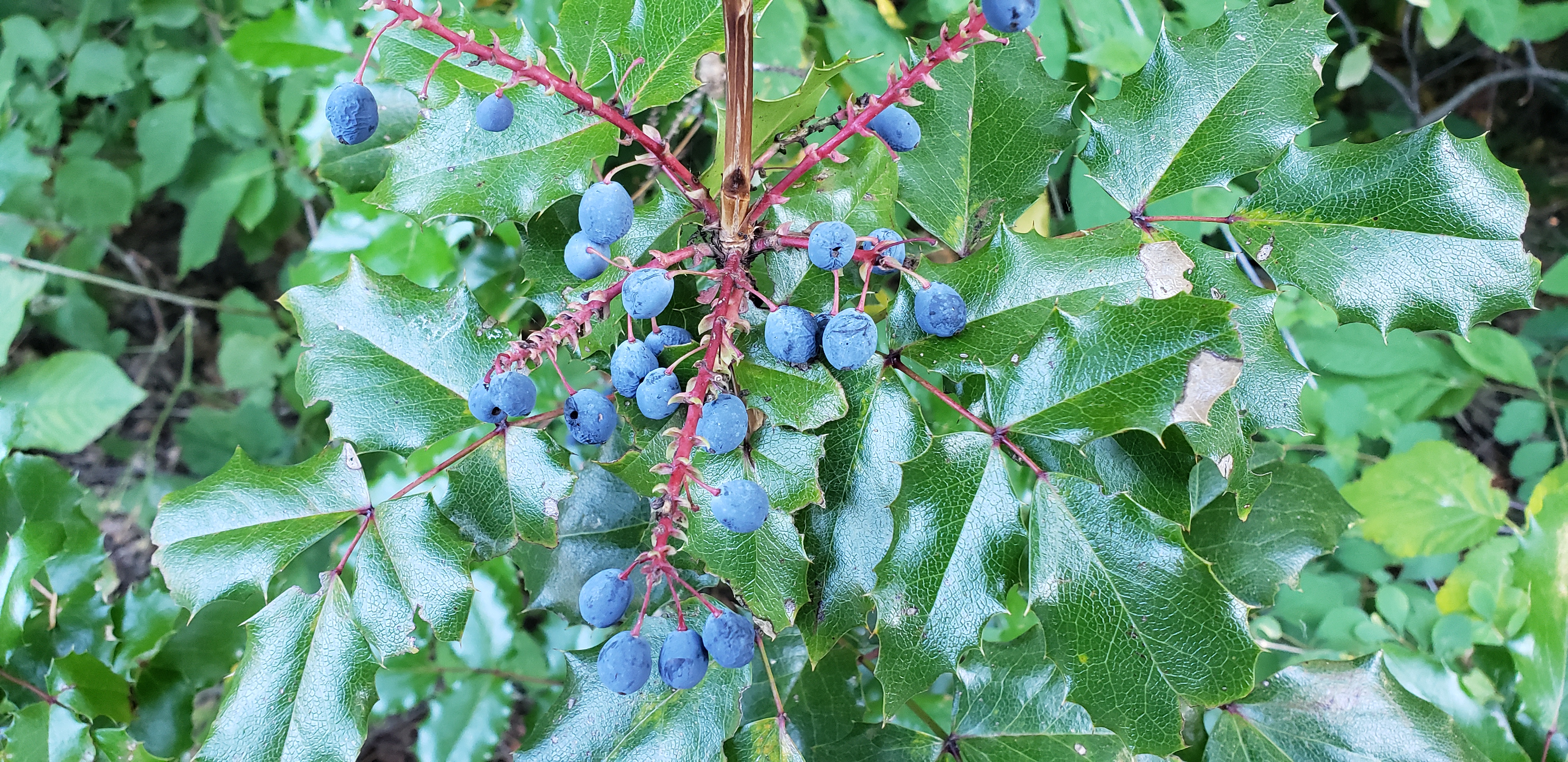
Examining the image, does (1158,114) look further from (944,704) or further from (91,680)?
(91,680)

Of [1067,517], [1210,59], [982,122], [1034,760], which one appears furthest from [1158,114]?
[1034,760]

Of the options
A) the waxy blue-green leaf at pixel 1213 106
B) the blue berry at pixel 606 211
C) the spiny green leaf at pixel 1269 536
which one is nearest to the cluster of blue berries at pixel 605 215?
the blue berry at pixel 606 211

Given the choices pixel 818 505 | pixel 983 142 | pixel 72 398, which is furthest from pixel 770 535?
pixel 72 398

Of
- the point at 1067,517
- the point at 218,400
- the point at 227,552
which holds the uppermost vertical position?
the point at 1067,517

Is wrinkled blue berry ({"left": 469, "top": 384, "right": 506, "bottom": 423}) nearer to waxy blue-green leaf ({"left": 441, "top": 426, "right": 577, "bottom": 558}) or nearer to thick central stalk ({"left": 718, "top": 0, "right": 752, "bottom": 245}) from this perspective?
waxy blue-green leaf ({"left": 441, "top": 426, "right": 577, "bottom": 558})

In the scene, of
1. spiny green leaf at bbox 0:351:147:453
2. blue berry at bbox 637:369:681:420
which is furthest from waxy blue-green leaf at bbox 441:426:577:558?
spiny green leaf at bbox 0:351:147:453

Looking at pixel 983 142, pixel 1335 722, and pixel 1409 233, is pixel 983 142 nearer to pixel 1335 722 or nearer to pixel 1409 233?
pixel 1409 233
